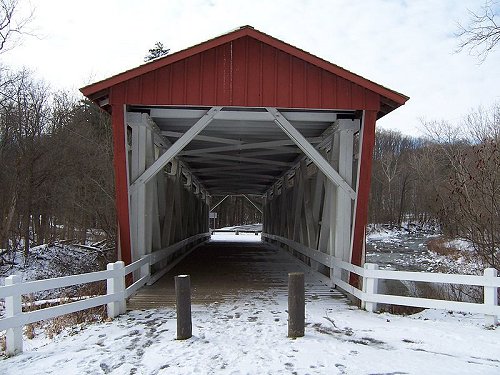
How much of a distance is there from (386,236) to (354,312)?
125 ft

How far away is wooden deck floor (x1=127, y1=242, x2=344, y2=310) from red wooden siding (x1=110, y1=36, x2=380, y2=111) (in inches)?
131

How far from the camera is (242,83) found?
8.20m

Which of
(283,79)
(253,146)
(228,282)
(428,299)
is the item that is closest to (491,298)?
(428,299)

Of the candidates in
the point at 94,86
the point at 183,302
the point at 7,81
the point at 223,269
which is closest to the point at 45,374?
the point at 183,302

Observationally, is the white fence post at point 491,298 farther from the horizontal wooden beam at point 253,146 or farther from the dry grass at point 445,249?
the dry grass at point 445,249

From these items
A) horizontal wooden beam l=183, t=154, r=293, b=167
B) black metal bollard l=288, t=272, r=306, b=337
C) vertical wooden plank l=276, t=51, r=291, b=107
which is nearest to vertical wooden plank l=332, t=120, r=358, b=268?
vertical wooden plank l=276, t=51, r=291, b=107

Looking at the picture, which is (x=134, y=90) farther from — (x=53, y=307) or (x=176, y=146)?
(x=53, y=307)

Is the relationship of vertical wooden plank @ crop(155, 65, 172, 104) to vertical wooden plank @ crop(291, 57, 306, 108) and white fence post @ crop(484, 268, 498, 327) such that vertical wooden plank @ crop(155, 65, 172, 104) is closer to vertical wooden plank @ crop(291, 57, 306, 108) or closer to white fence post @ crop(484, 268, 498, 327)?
vertical wooden plank @ crop(291, 57, 306, 108)

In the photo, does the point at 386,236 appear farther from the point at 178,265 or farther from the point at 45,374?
the point at 45,374

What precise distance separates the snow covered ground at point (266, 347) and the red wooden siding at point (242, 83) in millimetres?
3614

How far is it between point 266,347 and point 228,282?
503 cm

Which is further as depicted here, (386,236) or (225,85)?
(386,236)

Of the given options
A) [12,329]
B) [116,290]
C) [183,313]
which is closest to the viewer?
[12,329]

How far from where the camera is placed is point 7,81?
62.4 feet
